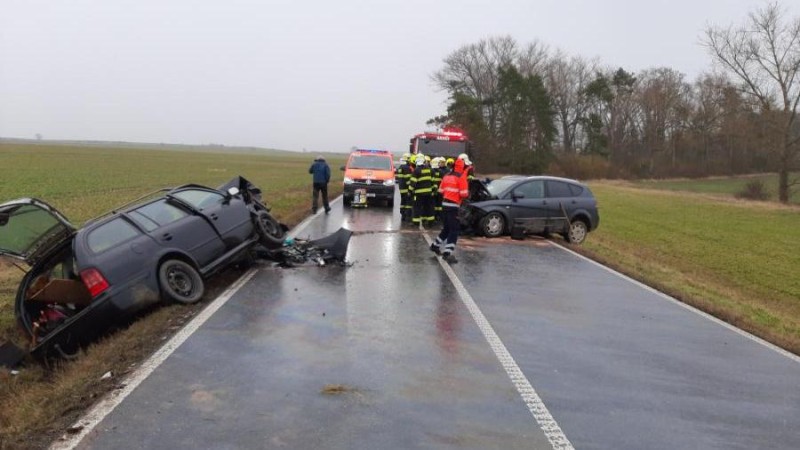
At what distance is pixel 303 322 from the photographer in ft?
21.8

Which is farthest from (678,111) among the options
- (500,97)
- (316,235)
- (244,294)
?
(244,294)

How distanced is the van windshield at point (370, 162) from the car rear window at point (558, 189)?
783cm

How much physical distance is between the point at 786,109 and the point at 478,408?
169 feet

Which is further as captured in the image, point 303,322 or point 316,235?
point 316,235

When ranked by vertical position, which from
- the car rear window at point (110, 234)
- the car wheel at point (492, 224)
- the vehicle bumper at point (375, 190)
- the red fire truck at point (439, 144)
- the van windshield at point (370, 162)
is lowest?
the car wheel at point (492, 224)

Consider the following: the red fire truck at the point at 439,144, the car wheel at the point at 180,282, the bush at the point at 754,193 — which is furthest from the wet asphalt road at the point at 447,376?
the bush at the point at 754,193

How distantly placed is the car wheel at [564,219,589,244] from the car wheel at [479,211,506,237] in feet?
5.83

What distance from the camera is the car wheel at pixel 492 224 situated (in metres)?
13.8

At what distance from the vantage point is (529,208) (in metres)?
13.9

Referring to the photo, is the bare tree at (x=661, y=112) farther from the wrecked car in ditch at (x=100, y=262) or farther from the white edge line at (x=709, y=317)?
the wrecked car in ditch at (x=100, y=262)

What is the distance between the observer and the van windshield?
2091 centimetres

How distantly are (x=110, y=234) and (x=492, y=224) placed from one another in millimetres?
8615

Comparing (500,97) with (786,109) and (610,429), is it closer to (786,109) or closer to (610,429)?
Result: (786,109)

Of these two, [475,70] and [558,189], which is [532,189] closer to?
[558,189]
